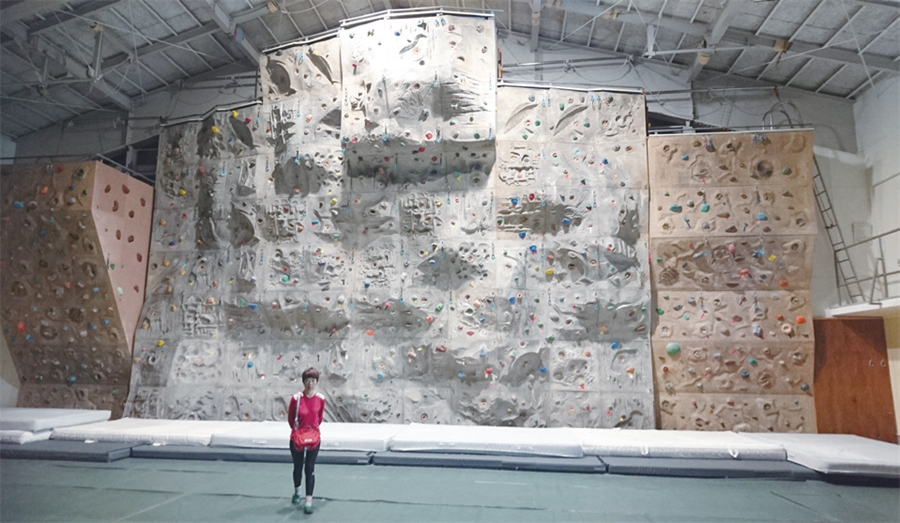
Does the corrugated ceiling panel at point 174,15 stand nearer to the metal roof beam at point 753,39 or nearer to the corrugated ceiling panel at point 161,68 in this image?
the corrugated ceiling panel at point 161,68

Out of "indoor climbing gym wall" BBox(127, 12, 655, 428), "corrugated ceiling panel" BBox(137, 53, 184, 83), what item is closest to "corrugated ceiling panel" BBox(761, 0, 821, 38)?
"indoor climbing gym wall" BBox(127, 12, 655, 428)

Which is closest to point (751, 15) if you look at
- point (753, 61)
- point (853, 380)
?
point (753, 61)

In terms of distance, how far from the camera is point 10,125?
11.0 meters

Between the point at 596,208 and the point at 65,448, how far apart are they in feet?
25.2

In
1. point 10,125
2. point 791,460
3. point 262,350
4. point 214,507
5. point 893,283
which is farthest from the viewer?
point 10,125

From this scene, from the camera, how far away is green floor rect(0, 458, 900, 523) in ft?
13.8

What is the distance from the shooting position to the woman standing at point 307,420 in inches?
165

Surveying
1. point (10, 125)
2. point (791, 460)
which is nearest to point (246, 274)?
point (10, 125)

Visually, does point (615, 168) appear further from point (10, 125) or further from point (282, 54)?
point (10, 125)

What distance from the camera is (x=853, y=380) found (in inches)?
305

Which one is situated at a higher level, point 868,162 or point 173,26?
point 173,26

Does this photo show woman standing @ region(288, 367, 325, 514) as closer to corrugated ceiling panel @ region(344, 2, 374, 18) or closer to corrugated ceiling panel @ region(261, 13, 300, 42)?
corrugated ceiling panel @ region(344, 2, 374, 18)

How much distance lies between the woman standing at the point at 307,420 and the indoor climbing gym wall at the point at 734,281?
5581 millimetres

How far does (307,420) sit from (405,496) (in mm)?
1209
